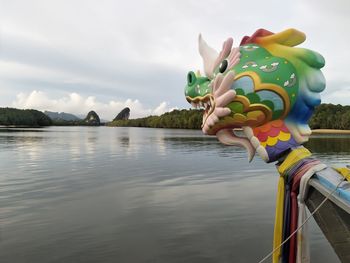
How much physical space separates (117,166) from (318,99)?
17.2 meters

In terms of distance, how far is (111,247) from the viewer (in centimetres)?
725

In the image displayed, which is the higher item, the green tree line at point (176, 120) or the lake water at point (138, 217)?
the green tree line at point (176, 120)

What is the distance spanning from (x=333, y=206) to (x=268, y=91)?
1.32 metres

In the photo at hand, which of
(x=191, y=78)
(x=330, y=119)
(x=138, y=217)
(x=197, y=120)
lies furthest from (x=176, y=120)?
(x=191, y=78)

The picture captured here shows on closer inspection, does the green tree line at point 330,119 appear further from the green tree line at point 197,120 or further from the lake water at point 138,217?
the lake water at point 138,217

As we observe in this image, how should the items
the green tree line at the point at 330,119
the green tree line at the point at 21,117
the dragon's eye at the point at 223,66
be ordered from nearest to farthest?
the dragon's eye at the point at 223,66, the green tree line at the point at 330,119, the green tree line at the point at 21,117

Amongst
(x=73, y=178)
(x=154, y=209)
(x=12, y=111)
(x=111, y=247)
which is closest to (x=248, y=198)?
(x=154, y=209)

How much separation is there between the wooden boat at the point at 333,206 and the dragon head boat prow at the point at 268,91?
0.58m

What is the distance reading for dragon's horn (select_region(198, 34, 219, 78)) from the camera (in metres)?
4.43

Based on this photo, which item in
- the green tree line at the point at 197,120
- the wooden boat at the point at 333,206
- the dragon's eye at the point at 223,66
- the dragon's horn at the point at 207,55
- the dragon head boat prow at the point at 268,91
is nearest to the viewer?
the wooden boat at the point at 333,206

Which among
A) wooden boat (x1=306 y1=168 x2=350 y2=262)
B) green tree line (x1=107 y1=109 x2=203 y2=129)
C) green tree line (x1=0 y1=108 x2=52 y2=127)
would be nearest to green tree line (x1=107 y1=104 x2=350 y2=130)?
green tree line (x1=107 y1=109 x2=203 y2=129)

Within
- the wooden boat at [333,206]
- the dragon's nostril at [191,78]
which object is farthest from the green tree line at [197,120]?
the wooden boat at [333,206]

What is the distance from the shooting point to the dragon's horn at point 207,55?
4.43 metres

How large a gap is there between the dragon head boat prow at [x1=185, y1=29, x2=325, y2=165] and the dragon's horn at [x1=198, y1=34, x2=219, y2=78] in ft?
0.86
